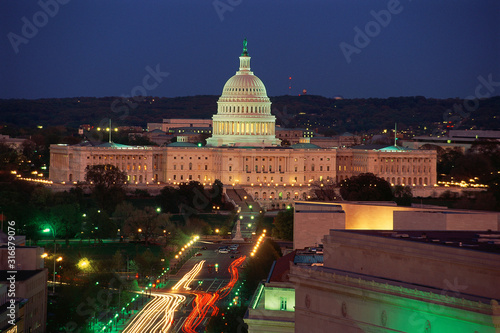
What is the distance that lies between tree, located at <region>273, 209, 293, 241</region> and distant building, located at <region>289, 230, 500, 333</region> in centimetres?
4332

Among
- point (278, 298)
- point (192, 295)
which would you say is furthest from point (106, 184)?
point (278, 298)

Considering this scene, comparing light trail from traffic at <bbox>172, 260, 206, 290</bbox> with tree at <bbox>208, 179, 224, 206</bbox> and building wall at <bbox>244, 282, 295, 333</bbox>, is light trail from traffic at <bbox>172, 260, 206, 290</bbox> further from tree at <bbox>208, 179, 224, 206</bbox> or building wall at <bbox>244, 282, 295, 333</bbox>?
tree at <bbox>208, 179, 224, 206</bbox>

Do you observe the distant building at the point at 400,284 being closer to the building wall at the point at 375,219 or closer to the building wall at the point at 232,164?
the building wall at the point at 375,219

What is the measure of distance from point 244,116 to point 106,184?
34.7 meters

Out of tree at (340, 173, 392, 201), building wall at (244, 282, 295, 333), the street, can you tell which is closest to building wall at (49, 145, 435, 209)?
tree at (340, 173, 392, 201)

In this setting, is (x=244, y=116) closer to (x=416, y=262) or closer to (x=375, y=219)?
(x=375, y=219)

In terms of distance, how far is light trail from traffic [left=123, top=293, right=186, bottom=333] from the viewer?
175 feet

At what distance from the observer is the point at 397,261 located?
110 feet

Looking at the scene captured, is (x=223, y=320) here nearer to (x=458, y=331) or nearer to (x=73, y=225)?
(x=458, y=331)

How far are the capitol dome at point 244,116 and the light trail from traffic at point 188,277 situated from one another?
2716 inches

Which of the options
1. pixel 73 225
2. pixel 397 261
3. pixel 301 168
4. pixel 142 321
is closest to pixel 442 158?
pixel 301 168

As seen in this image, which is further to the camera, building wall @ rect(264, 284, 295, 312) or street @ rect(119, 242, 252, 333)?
street @ rect(119, 242, 252, 333)

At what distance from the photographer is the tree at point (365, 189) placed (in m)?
98.3

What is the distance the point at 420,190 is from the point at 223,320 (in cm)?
7303
